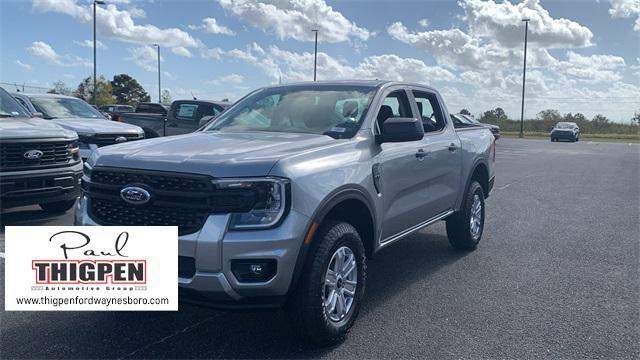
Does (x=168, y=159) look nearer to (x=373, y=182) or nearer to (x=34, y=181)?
(x=373, y=182)

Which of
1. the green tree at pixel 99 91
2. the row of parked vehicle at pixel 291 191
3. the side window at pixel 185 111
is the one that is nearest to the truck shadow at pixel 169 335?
the row of parked vehicle at pixel 291 191

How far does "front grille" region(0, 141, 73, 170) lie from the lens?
6875 mm

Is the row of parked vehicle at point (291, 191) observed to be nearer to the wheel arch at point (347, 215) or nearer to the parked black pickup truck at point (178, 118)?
the wheel arch at point (347, 215)

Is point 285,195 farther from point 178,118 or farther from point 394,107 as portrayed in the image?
point 178,118

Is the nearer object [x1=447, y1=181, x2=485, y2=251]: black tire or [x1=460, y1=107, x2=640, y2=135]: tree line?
[x1=447, y1=181, x2=485, y2=251]: black tire

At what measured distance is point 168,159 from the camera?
3.66m

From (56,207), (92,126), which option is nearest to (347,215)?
(56,207)

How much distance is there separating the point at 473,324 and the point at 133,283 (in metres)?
2.47

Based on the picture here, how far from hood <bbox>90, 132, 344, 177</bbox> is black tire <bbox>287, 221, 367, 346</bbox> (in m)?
0.59

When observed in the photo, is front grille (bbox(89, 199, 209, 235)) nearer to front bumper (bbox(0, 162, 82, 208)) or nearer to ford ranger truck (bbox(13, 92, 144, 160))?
front bumper (bbox(0, 162, 82, 208))

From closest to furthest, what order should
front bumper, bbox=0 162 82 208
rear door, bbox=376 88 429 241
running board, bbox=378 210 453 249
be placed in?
rear door, bbox=376 88 429 241 < running board, bbox=378 210 453 249 < front bumper, bbox=0 162 82 208

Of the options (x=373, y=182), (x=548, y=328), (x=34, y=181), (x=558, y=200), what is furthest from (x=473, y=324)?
(x=558, y=200)

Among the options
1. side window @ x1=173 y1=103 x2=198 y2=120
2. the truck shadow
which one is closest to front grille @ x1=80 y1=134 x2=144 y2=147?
side window @ x1=173 y1=103 x2=198 y2=120

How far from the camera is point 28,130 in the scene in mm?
7188
